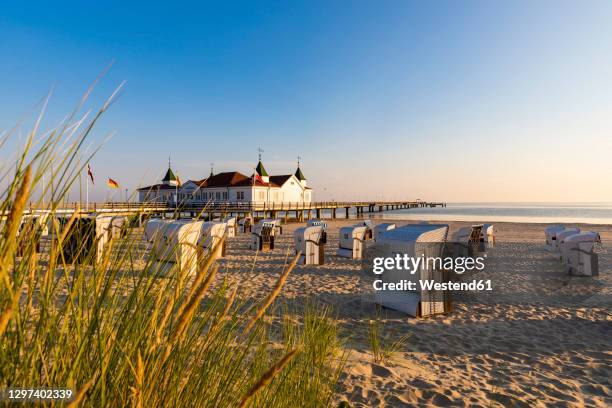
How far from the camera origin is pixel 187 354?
1.12m

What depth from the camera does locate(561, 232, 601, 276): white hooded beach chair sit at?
8680 millimetres

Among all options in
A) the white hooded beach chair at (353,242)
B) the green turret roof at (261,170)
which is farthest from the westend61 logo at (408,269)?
the green turret roof at (261,170)

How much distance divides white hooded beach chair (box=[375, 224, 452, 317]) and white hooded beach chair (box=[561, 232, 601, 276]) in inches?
226

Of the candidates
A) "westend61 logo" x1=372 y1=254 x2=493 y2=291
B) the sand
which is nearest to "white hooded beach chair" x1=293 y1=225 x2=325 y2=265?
the sand

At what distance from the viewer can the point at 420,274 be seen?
18.4ft

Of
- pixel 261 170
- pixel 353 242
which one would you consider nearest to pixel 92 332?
pixel 353 242

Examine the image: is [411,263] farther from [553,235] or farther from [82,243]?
[553,235]

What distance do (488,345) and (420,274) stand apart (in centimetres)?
144

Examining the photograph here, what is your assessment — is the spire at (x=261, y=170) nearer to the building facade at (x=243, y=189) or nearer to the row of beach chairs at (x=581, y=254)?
the building facade at (x=243, y=189)

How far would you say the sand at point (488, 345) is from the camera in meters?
3.29

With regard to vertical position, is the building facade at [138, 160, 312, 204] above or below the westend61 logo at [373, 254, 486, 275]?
above

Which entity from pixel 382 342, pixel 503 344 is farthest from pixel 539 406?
pixel 382 342

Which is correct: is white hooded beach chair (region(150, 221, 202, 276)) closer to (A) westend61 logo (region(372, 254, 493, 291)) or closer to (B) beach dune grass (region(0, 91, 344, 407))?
(B) beach dune grass (region(0, 91, 344, 407))

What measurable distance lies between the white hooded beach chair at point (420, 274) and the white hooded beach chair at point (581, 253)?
226 inches
